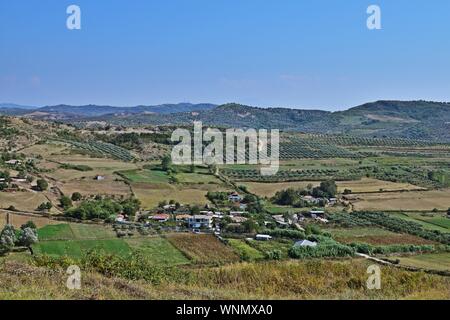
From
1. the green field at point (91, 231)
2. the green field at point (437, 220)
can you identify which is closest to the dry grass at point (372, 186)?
the green field at point (437, 220)

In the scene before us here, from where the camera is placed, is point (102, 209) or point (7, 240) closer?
point (7, 240)

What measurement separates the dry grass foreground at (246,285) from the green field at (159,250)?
527 inches

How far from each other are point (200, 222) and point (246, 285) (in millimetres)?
24884

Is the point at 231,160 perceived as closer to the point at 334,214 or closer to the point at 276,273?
the point at 334,214

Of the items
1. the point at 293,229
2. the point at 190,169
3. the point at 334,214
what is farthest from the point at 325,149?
the point at 293,229

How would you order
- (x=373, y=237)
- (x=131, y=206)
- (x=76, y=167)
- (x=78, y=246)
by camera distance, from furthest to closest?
1. (x=76, y=167)
2. (x=131, y=206)
3. (x=373, y=237)
4. (x=78, y=246)

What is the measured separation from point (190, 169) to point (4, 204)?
24.7m

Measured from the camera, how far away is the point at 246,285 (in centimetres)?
909

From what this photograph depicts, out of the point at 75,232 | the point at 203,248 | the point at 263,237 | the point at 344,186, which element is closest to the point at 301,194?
the point at 344,186

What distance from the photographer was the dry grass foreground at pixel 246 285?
744 cm

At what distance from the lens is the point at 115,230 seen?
1208 inches

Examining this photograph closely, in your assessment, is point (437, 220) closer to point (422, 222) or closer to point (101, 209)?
point (422, 222)

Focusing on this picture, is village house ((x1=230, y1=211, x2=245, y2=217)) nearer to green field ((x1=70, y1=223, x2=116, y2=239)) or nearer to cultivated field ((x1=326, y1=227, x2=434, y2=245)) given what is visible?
cultivated field ((x1=326, y1=227, x2=434, y2=245))

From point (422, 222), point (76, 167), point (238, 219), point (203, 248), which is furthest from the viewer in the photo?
point (76, 167)
